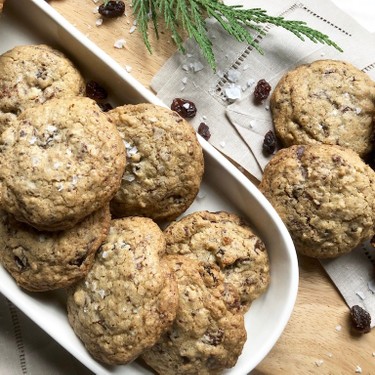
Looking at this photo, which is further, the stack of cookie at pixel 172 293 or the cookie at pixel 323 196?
the cookie at pixel 323 196

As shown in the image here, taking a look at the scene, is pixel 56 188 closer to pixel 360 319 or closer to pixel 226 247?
pixel 226 247

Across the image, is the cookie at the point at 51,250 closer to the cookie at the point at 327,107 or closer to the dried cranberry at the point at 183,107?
the dried cranberry at the point at 183,107

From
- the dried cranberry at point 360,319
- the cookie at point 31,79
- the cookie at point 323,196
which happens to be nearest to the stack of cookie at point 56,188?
the cookie at point 31,79

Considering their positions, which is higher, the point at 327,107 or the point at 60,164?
the point at 327,107

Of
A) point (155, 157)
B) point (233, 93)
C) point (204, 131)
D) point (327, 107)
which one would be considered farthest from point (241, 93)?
point (155, 157)

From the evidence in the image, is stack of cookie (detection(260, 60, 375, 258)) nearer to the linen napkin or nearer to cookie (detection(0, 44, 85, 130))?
the linen napkin

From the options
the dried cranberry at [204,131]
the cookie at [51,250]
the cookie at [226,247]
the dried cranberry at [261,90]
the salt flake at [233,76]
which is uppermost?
the dried cranberry at [261,90]
